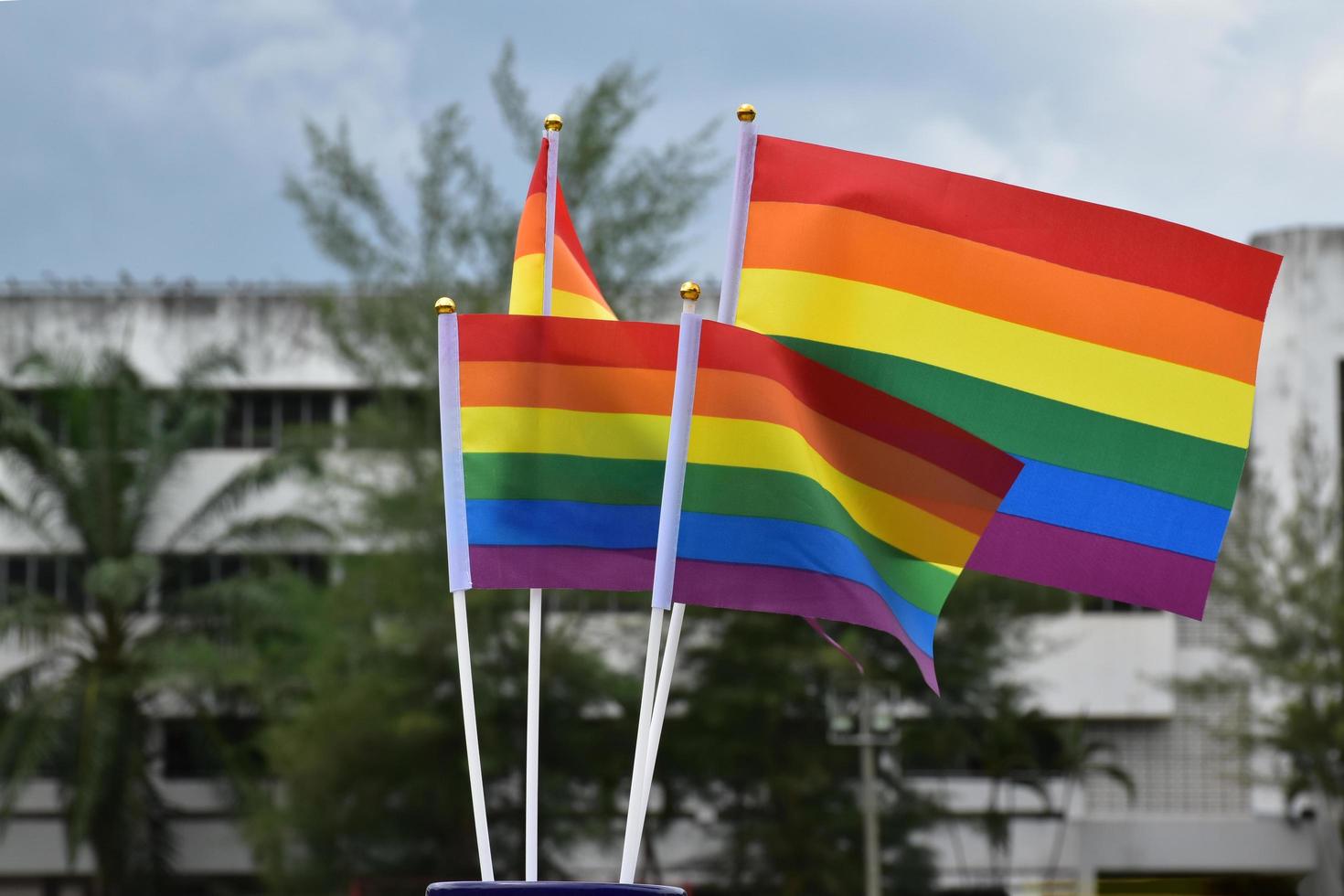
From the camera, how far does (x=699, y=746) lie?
2461 cm

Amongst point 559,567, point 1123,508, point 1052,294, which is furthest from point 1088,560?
point 559,567

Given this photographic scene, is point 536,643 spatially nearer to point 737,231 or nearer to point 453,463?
point 453,463

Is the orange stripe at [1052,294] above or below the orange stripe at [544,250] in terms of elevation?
below

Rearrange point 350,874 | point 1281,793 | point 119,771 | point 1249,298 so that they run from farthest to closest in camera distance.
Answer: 1. point 1281,793
2. point 119,771
3. point 350,874
4. point 1249,298

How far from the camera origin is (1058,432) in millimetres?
4465

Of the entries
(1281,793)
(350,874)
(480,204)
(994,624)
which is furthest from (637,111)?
(1281,793)

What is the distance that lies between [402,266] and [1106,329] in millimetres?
21732

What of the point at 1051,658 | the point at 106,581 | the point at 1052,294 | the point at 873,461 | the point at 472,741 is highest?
the point at 106,581

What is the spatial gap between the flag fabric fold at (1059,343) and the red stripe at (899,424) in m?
0.04

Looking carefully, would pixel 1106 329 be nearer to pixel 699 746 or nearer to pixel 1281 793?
pixel 699 746

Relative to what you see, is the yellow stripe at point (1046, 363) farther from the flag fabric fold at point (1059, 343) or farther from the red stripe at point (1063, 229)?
the red stripe at point (1063, 229)

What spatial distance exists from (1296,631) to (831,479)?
24.5 m

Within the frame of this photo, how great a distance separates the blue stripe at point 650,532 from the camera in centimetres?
411

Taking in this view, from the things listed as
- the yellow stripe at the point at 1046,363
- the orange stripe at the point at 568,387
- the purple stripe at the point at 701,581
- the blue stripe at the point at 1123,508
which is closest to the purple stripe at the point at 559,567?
the purple stripe at the point at 701,581
